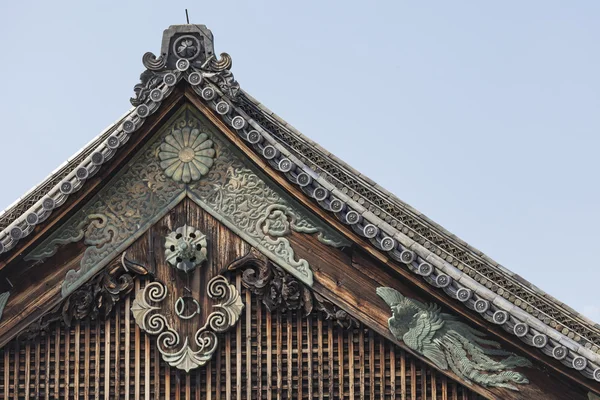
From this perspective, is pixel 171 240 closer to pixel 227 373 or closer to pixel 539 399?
pixel 227 373


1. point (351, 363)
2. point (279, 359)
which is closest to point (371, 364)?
point (351, 363)

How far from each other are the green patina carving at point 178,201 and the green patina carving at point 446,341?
4.41 ft

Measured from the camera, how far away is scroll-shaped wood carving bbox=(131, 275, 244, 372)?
16641 mm

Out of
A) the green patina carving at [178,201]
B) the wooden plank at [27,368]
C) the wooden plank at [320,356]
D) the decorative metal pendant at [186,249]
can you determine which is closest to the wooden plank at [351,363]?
the wooden plank at [320,356]

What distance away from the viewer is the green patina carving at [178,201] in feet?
55.3

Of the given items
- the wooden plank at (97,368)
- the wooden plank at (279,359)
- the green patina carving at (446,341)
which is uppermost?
the green patina carving at (446,341)

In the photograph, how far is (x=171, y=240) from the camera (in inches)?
665

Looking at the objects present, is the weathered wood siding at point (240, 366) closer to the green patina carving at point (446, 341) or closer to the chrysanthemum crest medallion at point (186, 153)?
the green patina carving at point (446, 341)

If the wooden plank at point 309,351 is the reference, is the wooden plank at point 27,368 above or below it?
below

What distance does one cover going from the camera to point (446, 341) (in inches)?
646

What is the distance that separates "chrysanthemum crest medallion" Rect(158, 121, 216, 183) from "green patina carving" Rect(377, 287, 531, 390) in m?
2.67

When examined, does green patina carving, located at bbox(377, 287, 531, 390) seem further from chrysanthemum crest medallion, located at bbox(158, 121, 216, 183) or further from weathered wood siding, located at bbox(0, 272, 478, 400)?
chrysanthemum crest medallion, located at bbox(158, 121, 216, 183)

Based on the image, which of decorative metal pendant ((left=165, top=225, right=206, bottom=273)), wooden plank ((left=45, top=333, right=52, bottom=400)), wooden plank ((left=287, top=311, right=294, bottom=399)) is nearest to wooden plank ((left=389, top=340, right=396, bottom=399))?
wooden plank ((left=287, top=311, right=294, bottom=399))

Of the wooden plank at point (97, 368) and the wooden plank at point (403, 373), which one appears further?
the wooden plank at point (97, 368)
